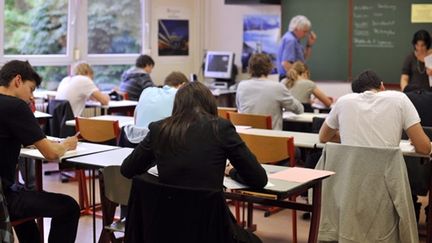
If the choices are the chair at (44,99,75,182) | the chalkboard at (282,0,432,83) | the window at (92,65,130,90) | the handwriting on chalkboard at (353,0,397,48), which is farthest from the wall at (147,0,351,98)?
the chair at (44,99,75,182)

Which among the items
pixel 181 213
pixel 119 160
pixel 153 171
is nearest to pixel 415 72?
pixel 119 160

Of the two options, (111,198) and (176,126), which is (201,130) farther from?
(111,198)

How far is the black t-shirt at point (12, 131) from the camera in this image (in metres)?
3.11

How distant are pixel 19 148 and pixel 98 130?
1.87m

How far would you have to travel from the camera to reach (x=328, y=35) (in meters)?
8.12

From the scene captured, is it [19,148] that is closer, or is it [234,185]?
[234,185]

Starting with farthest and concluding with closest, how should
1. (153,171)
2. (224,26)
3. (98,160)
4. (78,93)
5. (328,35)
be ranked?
(224,26) → (328,35) → (78,93) → (98,160) → (153,171)

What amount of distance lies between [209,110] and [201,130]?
14 cm

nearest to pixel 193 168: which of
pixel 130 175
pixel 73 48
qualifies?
pixel 130 175

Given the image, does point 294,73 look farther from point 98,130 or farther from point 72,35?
point 72,35

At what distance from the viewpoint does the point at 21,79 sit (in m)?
3.32

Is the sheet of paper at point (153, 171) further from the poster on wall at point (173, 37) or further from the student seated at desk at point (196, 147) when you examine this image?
the poster on wall at point (173, 37)

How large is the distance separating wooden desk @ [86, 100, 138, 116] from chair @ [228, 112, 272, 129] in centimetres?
174

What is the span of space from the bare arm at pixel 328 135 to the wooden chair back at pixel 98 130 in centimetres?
176
